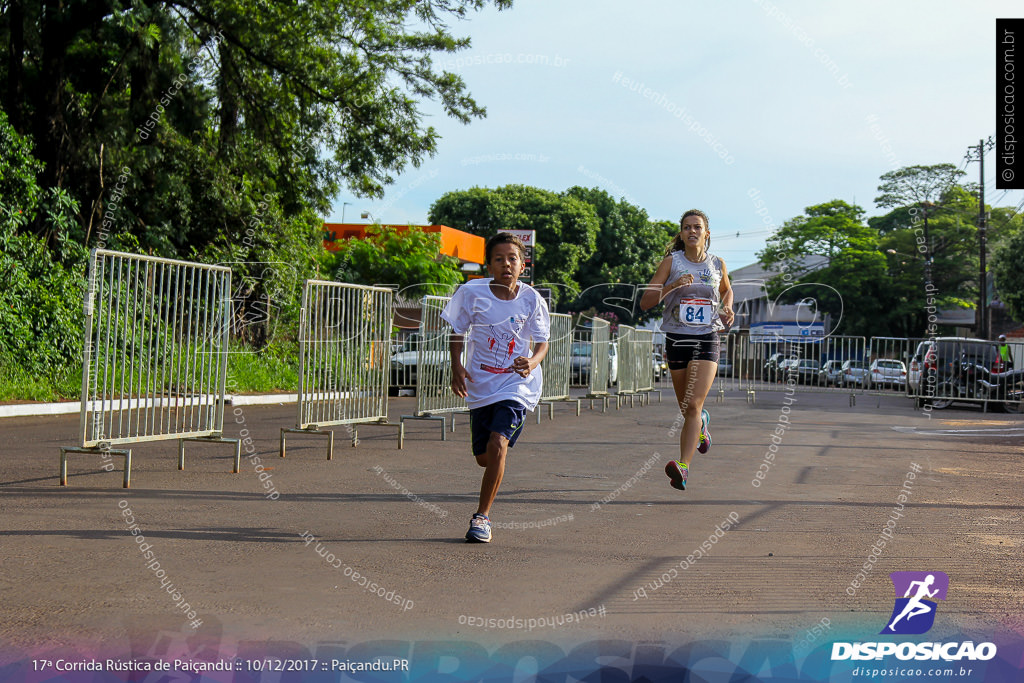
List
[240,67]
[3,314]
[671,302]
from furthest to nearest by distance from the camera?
[240,67]
[3,314]
[671,302]

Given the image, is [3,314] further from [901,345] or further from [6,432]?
[901,345]

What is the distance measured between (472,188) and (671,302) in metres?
43.4

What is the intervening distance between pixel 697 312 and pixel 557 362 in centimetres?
1096

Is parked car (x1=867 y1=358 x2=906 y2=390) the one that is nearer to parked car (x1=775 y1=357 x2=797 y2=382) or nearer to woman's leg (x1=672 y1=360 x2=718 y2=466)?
parked car (x1=775 y1=357 x2=797 y2=382)

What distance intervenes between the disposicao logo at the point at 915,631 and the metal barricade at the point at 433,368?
27.4 ft

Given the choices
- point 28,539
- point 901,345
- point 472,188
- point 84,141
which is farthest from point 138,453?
point 472,188

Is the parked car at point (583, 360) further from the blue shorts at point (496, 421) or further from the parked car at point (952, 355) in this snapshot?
the blue shorts at point (496, 421)

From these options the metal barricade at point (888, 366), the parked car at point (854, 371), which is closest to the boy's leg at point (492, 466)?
the parked car at point (854, 371)

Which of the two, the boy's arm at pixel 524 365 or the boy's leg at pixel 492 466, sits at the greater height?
the boy's arm at pixel 524 365

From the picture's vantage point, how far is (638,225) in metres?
52.1

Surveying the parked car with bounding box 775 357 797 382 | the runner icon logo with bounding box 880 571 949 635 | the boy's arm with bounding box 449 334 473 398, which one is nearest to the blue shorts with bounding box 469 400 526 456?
the boy's arm with bounding box 449 334 473 398

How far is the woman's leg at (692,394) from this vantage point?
694 centimetres

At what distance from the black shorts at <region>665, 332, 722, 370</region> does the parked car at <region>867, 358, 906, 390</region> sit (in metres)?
22.1

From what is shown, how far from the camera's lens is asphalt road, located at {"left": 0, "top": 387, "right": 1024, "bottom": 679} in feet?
13.0
